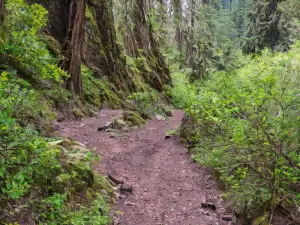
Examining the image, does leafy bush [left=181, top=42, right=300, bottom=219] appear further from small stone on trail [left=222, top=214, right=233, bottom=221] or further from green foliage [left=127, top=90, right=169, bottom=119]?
green foliage [left=127, top=90, right=169, bottom=119]

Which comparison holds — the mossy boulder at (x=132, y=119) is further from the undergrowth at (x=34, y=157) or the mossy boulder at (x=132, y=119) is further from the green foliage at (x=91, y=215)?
the green foliage at (x=91, y=215)

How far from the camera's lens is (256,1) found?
2291 cm

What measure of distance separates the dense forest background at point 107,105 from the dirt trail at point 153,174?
403 millimetres

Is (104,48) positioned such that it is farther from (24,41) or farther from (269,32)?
(269,32)

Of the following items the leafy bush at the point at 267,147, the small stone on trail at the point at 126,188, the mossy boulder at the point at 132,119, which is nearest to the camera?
the leafy bush at the point at 267,147

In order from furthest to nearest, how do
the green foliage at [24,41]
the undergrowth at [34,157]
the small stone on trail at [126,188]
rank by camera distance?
the green foliage at [24,41] → the small stone on trail at [126,188] → the undergrowth at [34,157]

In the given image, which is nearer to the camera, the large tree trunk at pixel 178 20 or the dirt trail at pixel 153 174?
the dirt trail at pixel 153 174

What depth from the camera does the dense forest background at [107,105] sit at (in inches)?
130

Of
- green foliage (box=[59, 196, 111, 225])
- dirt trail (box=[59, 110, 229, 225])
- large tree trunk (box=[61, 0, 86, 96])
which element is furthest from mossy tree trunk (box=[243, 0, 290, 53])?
green foliage (box=[59, 196, 111, 225])

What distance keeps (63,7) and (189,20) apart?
54.9ft

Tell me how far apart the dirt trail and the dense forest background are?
1.32ft

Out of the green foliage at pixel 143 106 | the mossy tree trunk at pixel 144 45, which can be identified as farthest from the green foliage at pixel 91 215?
the mossy tree trunk at pixel 144 45

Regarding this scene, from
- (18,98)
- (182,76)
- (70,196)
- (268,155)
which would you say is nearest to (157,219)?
(70,196)

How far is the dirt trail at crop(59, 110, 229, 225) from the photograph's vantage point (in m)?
4.88
